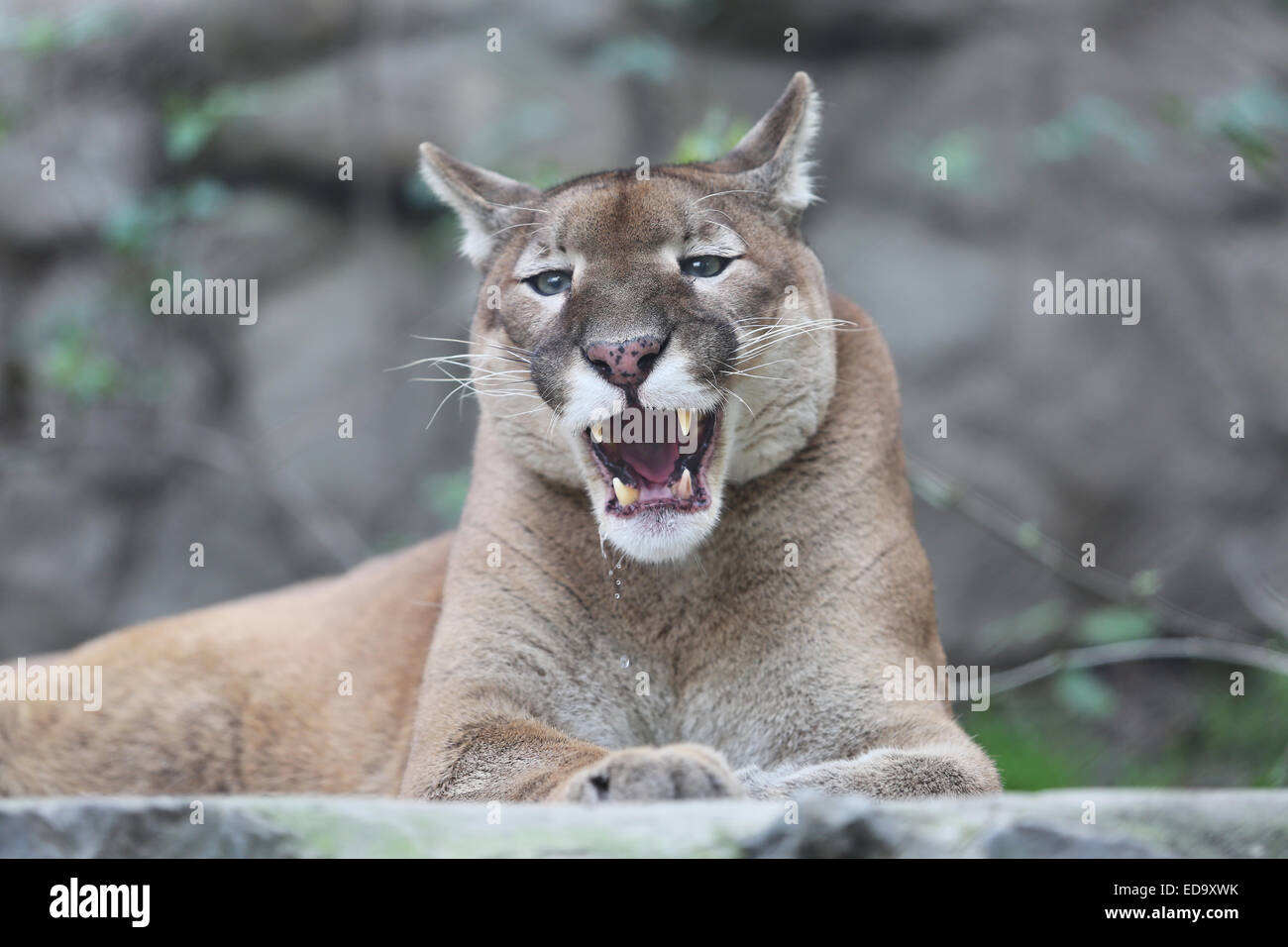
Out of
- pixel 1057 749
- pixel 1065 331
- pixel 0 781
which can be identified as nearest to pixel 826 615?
pixel 0 781

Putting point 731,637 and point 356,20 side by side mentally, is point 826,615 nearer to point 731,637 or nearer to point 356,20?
point 731,637

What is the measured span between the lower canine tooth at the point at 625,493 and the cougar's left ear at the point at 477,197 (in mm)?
1046

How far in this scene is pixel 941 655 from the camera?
400 centimetres

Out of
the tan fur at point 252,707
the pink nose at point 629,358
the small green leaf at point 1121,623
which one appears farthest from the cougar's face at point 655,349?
the small green leaf at point 1121,623

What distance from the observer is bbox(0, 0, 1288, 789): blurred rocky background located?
7180 millimetres

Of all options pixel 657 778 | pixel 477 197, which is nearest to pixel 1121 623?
pixel 477 197

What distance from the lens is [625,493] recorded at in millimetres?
3551

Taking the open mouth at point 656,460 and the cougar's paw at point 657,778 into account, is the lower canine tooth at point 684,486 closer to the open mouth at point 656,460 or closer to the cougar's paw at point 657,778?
the open mouth at point 656,460

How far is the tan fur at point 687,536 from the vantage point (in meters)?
3.46

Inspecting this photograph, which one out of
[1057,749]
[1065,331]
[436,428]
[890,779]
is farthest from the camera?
[436,428]

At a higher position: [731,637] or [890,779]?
[731,637]

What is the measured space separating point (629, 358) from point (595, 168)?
4.50 metres

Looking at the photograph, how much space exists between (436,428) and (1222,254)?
443 cm

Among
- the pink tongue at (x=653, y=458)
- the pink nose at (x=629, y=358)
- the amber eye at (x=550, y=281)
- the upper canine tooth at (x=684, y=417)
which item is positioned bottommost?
the pink tongue at (x=653, y=458)
